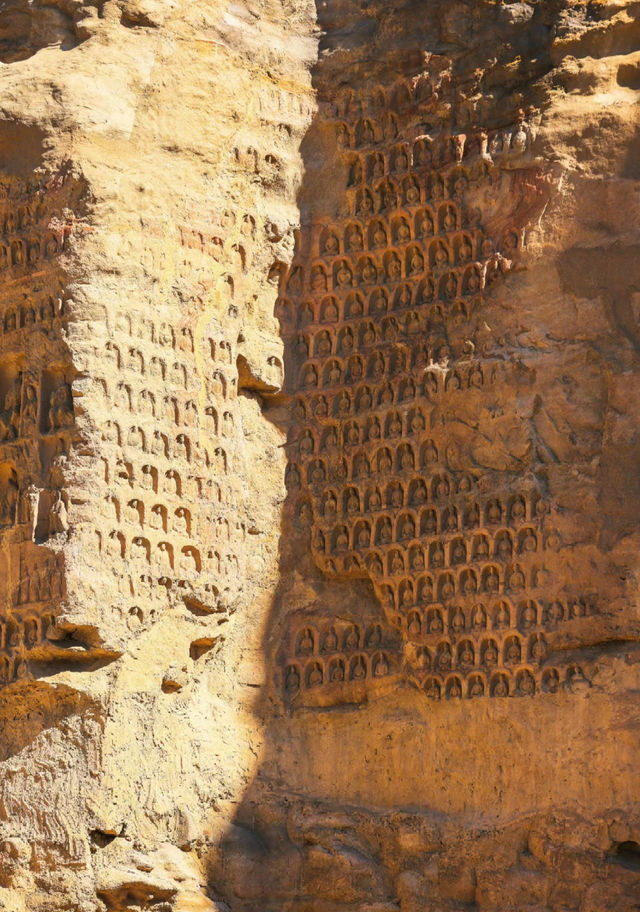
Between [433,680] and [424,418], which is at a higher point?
[424,418]

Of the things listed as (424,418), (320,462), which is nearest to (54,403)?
(320,462)

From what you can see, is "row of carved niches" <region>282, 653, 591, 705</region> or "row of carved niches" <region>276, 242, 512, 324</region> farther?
"row of carved niches" <region>276, 242, 512, 324</region>

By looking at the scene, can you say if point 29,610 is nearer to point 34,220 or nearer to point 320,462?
point 320,462

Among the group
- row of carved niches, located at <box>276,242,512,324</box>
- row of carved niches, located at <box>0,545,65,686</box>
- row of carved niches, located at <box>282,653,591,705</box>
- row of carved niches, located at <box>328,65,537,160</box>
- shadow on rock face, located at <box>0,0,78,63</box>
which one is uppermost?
shadow on rock face, located at <box>0,0,78,63</box>

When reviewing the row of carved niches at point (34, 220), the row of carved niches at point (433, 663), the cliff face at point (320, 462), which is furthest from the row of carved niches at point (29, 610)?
the row of carved niches at point (34, 220)

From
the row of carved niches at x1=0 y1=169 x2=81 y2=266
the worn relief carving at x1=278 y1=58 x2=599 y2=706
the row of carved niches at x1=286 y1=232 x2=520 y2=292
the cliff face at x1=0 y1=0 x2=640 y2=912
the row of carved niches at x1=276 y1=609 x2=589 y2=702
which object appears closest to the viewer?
the cliff face at x1=0 y1=0 x2=640 y2=912

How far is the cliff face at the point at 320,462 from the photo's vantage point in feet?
35.8

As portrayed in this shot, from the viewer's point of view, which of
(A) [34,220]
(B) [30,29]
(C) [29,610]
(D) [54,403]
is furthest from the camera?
(B) [30,29]

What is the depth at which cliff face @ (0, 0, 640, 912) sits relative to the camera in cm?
1091

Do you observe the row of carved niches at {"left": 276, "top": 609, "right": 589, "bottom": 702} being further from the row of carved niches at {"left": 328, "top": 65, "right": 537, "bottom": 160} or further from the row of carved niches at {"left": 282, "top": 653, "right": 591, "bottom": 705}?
the row of carved niches at {"left": 328, "top": 65, "right": 537, "bottom": 160}

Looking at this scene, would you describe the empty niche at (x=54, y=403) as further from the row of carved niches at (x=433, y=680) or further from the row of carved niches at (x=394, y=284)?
the row of carved niches at (x=433, y=680)

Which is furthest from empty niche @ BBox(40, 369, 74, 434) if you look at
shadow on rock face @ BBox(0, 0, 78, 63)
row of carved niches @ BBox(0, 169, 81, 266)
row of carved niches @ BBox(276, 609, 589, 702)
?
shadow on rock face @ BBox(0, 0, 78, 63)

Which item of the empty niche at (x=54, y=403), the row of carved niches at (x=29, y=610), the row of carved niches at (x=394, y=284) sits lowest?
the row of carved niches at (x=29, y=610)

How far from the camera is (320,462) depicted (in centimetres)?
1203
